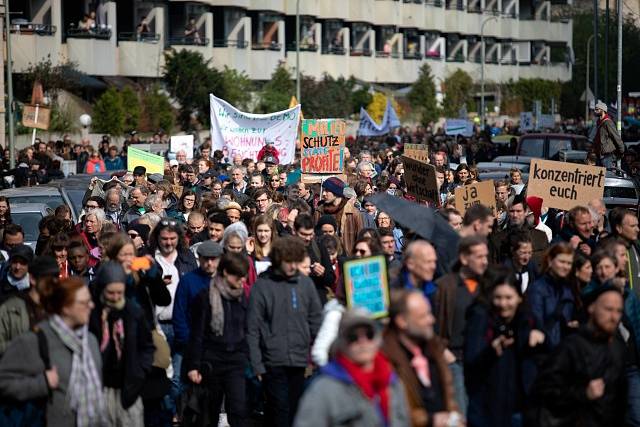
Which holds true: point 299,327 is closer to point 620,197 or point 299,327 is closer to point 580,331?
point 580,331

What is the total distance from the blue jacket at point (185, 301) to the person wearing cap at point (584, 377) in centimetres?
307

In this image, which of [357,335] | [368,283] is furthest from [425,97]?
[357,335]

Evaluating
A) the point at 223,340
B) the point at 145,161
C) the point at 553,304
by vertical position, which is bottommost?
the point at 223,340

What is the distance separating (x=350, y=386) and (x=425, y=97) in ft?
233

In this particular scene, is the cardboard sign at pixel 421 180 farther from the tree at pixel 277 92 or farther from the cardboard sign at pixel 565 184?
the tree at pixel 277 92

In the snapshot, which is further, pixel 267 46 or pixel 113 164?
pixel 267 46

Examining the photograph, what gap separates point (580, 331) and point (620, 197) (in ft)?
47.1

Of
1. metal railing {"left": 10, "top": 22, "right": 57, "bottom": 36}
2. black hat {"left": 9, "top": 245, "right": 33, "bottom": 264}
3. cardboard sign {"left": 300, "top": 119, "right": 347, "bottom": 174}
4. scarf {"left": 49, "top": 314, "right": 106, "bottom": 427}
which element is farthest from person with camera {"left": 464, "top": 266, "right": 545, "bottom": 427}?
metal railing {"left": 10, "top": 22, "right": 57, "bottom": 36}

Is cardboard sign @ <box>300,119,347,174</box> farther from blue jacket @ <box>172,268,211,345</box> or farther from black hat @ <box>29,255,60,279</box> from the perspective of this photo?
black hat @ <box>29,255,60,279</box>

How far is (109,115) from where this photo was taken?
165 feet

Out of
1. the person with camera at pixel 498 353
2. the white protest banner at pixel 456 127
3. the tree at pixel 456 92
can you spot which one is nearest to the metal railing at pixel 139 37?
the white protest banner at pixel 456 127

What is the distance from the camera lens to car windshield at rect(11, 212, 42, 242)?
17.8m

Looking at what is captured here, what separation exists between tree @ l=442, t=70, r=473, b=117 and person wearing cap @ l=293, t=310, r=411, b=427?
72815 millimetres

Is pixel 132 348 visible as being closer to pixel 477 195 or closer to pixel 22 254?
pixel 22 254
